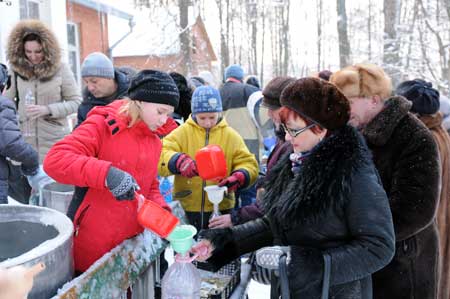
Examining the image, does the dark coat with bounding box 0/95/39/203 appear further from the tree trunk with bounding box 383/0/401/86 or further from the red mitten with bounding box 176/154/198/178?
the tree trunk with bounding box 383/0/401/86

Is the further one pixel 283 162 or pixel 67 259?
pixel 283 162

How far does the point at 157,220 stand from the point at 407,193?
119cm

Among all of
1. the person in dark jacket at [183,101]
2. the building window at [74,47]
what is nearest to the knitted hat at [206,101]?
the person in dark jacket at [183,101]

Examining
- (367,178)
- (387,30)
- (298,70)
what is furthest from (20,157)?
(298,70)

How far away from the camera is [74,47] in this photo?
1506cm

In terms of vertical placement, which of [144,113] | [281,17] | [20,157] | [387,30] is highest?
[281,17]

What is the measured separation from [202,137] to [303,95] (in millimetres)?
1677

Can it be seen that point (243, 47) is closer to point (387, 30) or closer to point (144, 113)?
point (387, 30)

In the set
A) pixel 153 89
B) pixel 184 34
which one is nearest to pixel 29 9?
pixel 184 34

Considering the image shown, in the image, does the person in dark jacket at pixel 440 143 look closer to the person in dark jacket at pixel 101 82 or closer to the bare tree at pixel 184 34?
the person in dark jacket at pixel 101 82

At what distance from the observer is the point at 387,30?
1310cm

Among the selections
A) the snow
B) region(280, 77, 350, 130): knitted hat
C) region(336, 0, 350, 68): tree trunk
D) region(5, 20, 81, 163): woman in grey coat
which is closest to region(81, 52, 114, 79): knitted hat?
region(5, 20, 81, 163): woman in grey coat

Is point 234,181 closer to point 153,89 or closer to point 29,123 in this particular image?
point 153,89

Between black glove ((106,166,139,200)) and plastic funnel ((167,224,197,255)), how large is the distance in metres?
0.24
